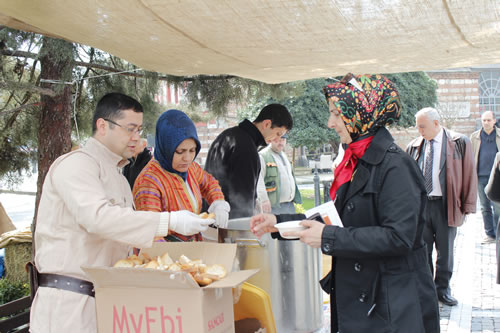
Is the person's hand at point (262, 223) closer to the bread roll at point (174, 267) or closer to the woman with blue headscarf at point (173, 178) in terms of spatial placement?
the woman with blue headscarf at point (173, 178)

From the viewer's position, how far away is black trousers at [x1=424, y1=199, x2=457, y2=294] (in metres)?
4.82

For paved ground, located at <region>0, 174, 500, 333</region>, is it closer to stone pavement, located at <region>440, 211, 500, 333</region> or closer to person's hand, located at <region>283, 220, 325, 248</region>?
stone pavement, located at <region>440, 211, 500, 333</region>

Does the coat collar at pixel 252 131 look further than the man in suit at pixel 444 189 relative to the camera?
No

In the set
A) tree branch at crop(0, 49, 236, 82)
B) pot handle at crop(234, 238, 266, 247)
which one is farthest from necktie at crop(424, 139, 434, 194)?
pot handle at crop(234, 238, 266, 247)

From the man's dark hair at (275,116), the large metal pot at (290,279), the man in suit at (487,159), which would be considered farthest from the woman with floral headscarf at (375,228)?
the man in suit at (487,159)

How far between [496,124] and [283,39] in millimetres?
6452

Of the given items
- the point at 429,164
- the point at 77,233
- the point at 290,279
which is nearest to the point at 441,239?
the point at 429,164

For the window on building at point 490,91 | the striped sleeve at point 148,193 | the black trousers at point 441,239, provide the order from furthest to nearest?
the window on building at point 490,91, the black trousers at point 441,239, the striped sleeve at point 148,193

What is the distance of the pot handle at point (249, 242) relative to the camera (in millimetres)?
3304

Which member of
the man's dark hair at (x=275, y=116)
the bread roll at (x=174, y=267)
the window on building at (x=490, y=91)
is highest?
the window on building at (x=490, y=91)

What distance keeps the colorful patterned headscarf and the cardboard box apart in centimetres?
A: 79

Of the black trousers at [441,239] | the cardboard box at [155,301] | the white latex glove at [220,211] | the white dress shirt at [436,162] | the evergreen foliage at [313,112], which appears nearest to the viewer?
the cardboard box at [155,301]

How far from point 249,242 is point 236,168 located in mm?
863

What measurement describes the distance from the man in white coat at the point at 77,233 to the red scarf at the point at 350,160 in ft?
2.18
